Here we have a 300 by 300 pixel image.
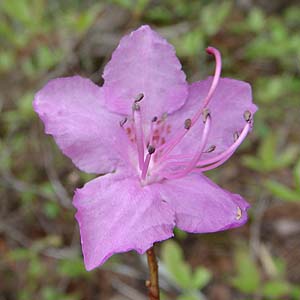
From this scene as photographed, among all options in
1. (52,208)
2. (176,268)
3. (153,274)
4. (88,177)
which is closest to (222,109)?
(153,274)

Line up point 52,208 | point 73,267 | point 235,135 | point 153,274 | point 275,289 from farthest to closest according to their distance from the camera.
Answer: point 52,208, point 73,267, point 275,289, point 235,135, point 153,274

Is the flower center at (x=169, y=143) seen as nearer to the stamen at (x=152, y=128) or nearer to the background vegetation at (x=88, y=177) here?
the stamen at (x=152, y=128)

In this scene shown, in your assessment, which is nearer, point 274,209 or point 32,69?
point 32,69

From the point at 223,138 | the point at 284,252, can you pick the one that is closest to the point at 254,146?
the point at 284,252

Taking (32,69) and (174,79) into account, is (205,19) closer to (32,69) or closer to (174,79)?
(32,69)

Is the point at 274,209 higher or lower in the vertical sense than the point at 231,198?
lower

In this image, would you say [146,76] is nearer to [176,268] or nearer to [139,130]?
[139,130]
